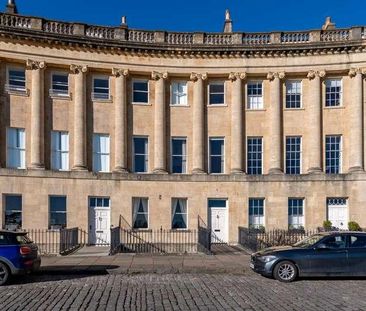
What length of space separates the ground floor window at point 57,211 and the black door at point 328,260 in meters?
17.7

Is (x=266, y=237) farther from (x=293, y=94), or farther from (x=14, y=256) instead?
(x=14, y=256)

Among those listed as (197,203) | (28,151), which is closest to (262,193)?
(197,203)

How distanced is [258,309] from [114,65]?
73.7 ft

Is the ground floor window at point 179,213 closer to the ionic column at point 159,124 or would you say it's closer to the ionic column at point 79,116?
the ionic column at point 159,124

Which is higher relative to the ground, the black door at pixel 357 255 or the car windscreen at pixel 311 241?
the car windscreen at pixel 311 241

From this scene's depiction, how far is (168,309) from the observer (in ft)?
35.9

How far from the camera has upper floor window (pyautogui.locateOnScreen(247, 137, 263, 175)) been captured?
1239 inches

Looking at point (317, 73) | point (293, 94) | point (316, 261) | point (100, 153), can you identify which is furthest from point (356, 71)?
point (316, 261)

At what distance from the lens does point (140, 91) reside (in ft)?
104

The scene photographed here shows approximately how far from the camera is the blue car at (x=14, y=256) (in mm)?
14383

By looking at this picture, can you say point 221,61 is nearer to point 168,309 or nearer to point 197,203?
point 197,203

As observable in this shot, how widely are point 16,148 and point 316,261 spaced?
2023 cm

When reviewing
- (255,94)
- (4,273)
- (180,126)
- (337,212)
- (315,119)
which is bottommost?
(4,273)

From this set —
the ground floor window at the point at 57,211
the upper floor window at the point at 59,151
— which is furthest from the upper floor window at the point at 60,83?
the ground floor window at the point at 57,211
